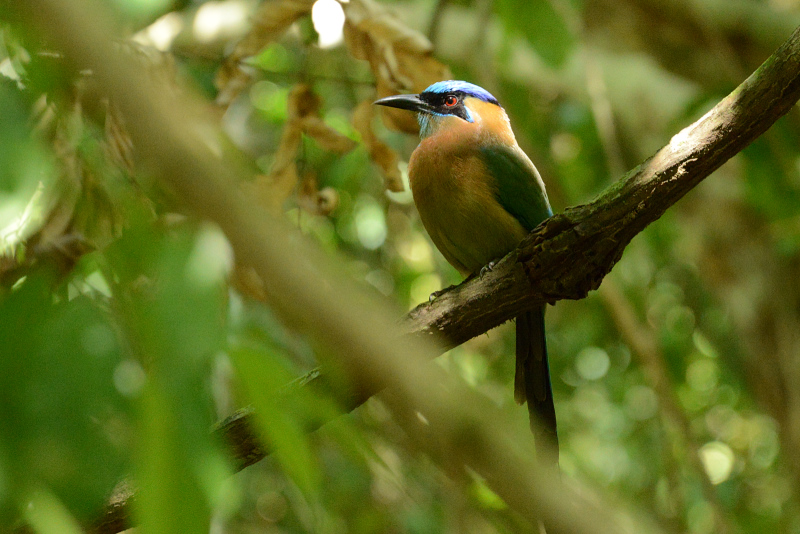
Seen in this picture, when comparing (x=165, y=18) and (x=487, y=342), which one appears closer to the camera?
(x=165, y=18)

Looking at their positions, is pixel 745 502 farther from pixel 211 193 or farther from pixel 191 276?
pixel 211 193

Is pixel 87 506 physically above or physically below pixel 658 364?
above

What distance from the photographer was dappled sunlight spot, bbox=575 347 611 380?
22.6ft

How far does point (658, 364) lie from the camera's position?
414cm

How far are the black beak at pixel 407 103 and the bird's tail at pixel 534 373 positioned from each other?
1.05 metres

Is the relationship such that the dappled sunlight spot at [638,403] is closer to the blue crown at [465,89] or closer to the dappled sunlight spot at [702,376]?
the dappled sunlight spot at [702,376]

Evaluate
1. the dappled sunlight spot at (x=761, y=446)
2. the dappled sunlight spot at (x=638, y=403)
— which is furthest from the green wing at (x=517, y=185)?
the dappled sunlight spot at (x=761, y=446)

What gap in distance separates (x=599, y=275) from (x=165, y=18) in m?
3.16

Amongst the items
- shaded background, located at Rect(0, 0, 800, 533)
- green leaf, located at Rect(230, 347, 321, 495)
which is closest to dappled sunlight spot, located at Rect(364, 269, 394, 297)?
shaded background, located at Rect(0, 0, 800, 533)

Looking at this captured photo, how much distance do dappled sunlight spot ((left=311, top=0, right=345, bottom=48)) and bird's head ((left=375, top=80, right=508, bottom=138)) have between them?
0.39 meters

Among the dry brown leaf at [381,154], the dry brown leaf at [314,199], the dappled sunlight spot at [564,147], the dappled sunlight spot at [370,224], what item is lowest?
the dappled sunlight spot at [564,147]

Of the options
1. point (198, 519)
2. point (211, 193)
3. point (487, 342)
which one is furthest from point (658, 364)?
point (211, 193)

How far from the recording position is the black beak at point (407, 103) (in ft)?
10.8

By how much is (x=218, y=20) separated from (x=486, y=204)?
7.35 feet
